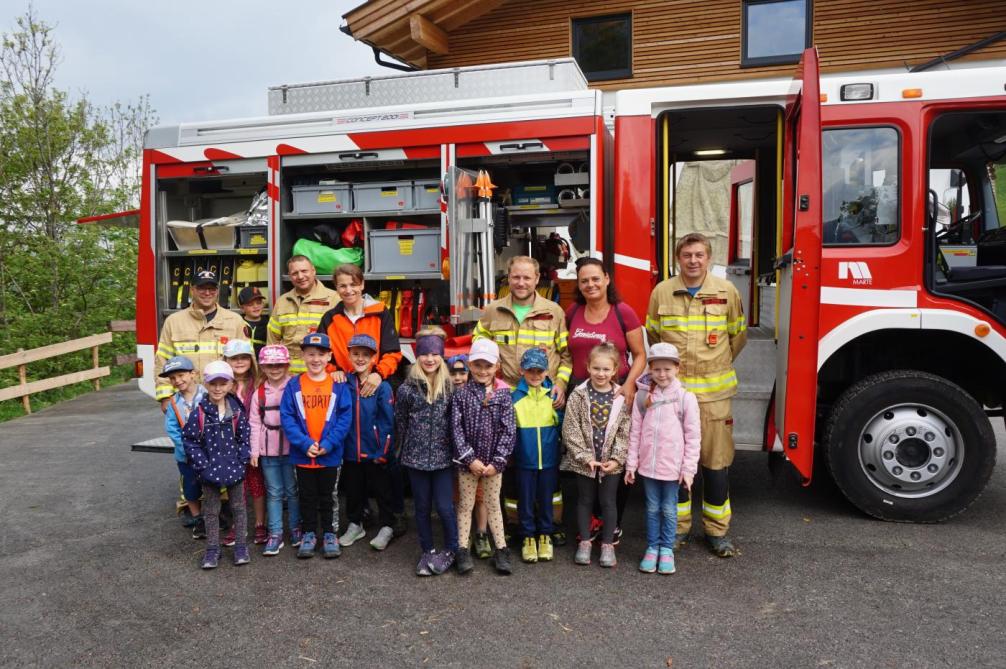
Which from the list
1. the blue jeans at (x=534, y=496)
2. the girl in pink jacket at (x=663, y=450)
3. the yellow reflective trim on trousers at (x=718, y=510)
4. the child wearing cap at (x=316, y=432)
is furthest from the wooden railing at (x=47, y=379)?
the yellow reflective trim on trousers at (x=718, y=510)

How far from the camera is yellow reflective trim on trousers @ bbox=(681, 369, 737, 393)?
403cm

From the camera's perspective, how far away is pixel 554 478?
13.4 feet

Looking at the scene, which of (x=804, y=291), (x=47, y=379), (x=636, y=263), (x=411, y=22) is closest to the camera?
(x=804, y=291)

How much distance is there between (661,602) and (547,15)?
9857 millimetres

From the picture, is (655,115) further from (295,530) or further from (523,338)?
(295,530)

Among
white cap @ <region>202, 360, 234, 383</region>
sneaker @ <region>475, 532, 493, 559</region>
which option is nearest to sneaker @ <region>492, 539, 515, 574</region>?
sneaker @ <region>475, 532, 493, 559</region>

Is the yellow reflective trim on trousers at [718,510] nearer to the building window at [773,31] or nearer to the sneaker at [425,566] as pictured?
the sneaker at [425,566]

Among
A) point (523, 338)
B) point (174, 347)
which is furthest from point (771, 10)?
point (174, 347)

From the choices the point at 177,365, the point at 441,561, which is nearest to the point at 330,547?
the point at 441,561

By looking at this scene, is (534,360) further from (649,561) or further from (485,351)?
(649,561)

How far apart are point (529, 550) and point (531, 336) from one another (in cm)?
122

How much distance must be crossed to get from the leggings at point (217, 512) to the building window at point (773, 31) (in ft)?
31.0

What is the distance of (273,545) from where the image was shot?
4172mm

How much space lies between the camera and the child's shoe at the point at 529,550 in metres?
3.96
